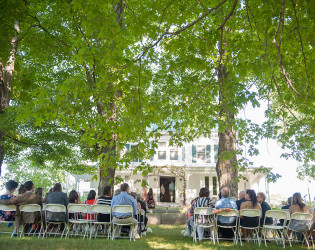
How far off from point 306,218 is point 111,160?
4920mm

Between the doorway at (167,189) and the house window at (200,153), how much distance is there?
3087 mm

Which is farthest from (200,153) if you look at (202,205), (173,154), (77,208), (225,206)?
(77,208)

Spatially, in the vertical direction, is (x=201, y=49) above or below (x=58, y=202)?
above

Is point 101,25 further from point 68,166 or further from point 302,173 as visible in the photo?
point 302,173

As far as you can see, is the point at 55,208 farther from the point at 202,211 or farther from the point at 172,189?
the point at 172,189

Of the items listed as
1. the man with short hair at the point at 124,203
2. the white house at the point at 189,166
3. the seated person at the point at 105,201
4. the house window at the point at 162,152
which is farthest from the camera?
the house window at the point at 162,152

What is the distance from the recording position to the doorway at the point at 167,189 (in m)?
29.8

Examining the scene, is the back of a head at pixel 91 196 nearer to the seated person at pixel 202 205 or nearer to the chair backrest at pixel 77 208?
the chair backrest at pixel 77 208

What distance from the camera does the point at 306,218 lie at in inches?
291

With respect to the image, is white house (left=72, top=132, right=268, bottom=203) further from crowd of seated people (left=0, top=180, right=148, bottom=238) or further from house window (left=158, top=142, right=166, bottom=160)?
crowd of seated people (left=0, top=180, right=148, bottom=238)

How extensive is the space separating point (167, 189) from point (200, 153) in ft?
16.0

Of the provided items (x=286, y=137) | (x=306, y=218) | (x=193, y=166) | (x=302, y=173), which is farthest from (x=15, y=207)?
(x=302, y=173)

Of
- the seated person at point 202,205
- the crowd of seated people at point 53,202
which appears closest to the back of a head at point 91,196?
the crowd of seated people at point 53,202

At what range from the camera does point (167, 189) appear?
99.4 ft
